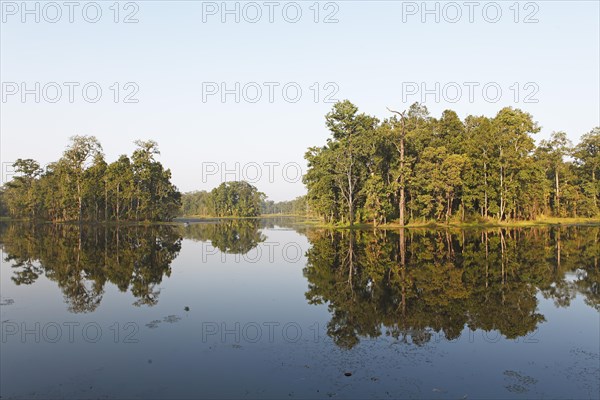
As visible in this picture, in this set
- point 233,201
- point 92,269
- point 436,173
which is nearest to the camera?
point 92,269

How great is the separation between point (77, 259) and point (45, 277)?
692 cm

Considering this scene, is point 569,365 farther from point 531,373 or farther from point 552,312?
point 552,312

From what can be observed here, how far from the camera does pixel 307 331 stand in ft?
39.4

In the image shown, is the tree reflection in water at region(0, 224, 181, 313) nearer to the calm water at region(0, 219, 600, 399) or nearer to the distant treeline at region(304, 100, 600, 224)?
the calm water at region(0, 219, 600, 399)

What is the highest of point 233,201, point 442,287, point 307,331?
point 233,201

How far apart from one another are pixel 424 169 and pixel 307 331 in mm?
55892

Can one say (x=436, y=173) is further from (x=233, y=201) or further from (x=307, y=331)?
(x=233, y=201)

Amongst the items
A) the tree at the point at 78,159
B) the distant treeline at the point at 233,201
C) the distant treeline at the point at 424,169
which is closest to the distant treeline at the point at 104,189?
the tree at the point at 78,159

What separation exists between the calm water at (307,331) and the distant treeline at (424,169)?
3814cm

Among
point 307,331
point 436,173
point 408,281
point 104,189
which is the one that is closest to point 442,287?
point 408,281

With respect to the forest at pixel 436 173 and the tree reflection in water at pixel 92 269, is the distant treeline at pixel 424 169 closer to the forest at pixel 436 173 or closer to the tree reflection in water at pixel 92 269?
the forest at pixel 436 173

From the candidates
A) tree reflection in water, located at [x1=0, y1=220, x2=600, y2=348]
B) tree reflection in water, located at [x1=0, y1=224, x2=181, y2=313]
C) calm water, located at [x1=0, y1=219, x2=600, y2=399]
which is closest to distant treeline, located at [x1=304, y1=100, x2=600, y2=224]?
tree reflection in water, located at [x1=0, y1=220, x2=600, y2=348]

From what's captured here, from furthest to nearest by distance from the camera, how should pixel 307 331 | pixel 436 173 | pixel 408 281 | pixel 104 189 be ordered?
pixel 104 189, pixel 436 173, pixel 408 281, pixel 307 331

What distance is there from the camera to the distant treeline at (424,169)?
61.5 metres
